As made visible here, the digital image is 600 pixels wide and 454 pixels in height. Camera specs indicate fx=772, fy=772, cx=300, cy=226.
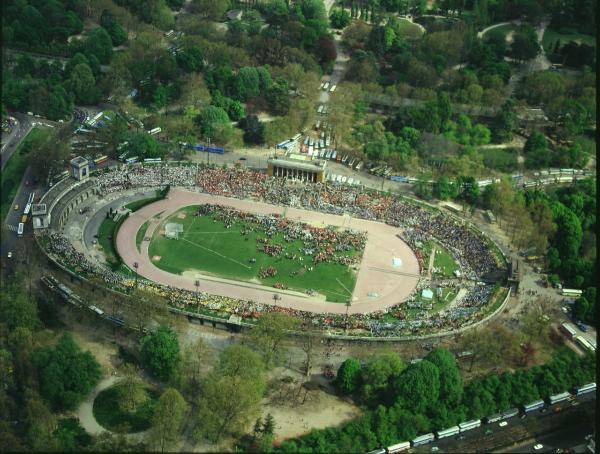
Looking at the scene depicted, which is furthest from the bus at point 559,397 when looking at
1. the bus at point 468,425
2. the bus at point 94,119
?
the bus at point 94,119

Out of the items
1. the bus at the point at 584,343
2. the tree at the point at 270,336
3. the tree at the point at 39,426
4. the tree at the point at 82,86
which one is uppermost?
the tree at the point at 82,86

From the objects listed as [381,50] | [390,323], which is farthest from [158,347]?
[381,50]

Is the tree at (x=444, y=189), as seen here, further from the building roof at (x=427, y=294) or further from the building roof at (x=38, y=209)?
the building roof at (x=38, y=209)

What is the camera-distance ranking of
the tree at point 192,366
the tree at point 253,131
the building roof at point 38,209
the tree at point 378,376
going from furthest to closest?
the tree at point 253,131 → the building roof at point 38,209 → the tree at point 192,366 → the tree at point 378,376

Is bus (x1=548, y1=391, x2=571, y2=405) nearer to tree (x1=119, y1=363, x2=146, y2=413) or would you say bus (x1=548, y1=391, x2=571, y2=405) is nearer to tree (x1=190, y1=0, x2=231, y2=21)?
tree (x1=119, y1=363, x2=146, y2=413)

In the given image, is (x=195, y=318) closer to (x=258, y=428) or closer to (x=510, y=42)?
(x=258, y=428)

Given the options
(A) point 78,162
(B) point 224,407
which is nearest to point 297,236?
(A) point 78,162

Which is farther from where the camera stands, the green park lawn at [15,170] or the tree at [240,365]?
the green park lawn at [15,170]
